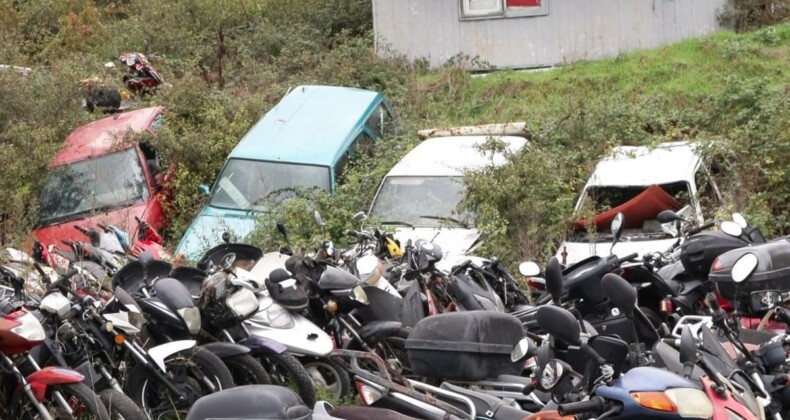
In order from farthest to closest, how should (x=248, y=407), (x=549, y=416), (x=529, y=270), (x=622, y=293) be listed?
(x=529, y=270), (x=622, y=293), (x=248, y=407), (x=549, y=416)

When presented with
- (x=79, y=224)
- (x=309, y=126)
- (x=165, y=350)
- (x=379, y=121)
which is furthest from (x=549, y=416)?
(x=379, y=121)

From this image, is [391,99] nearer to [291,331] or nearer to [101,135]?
[101,135]

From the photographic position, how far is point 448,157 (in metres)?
13.0

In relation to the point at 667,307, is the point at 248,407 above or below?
above

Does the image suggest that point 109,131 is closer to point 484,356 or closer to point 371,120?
point 371,120

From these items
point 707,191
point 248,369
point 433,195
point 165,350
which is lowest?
point 707,191

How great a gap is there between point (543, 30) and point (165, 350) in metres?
13.1

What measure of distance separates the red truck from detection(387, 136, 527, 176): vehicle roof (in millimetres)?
3213

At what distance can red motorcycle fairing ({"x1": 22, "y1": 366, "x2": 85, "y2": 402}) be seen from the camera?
6766mm

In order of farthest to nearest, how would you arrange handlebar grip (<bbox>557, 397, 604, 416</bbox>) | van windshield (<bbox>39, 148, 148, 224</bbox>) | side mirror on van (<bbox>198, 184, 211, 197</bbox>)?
van windshield (<bbox>39, 148, 148, 224</bbox>) < side mirror on van (<bbox>198, 184, 211, 197</bbox>) < handlebar grip (<bbox>557, 397, 604, 416</bbox>)

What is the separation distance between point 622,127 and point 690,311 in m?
6.24

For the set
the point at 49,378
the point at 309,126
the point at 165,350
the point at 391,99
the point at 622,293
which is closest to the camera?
the point at 622,293

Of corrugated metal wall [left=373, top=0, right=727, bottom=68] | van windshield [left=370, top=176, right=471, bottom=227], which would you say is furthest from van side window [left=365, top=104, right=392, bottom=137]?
corrugated metal wall [left=373, top=0, right=727, bottom=68]

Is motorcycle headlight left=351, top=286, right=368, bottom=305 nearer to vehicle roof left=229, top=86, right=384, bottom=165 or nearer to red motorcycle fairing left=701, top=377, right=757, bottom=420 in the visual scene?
red motorcycle fairing left=701, top=377, right=757, bottom=420
